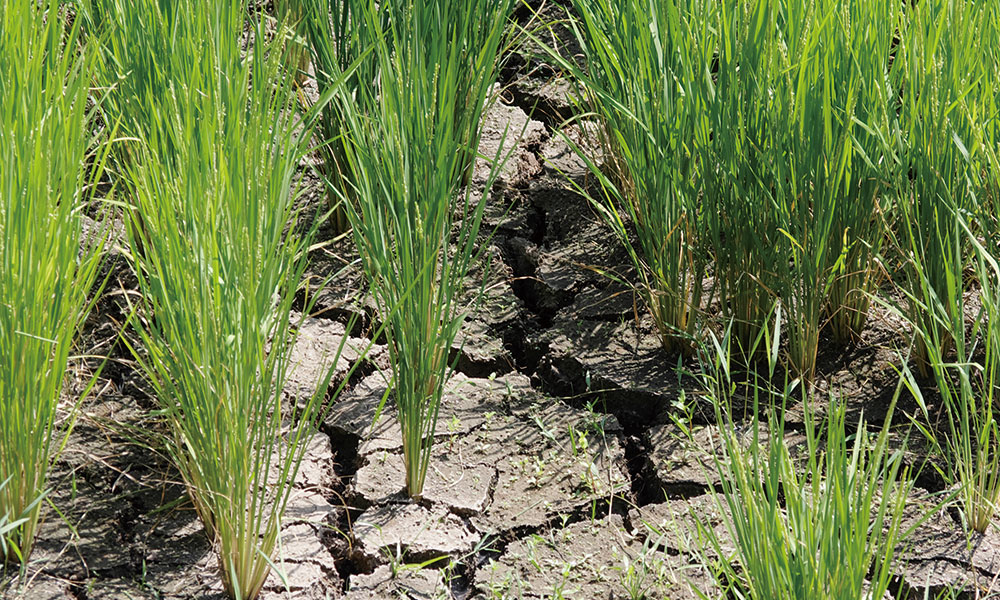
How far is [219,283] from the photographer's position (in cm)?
135

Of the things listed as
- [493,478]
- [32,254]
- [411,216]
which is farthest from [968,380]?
[32,254]

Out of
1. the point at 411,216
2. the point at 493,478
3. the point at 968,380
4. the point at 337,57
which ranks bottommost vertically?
the point at 493,478

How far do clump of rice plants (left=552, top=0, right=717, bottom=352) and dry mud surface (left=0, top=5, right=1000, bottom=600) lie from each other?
5.2 inches

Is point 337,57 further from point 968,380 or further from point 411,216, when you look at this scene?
point 968,380

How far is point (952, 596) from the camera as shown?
55.2 inches

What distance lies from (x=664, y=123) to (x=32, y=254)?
1.01m

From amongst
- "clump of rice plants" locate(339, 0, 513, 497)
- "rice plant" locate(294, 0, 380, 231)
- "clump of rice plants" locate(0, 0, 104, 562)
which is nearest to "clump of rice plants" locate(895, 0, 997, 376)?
"clump of rice plants" locate(339, 0, 513, 497)

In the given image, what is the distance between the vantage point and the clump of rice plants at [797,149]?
5.61 feet

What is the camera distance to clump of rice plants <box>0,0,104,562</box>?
55.3 inches

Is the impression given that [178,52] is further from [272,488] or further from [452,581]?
[452,581]

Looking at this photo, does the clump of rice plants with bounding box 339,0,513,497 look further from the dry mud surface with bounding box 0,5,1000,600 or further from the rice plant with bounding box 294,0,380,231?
the rice plant with bounding box 294,0,380,231

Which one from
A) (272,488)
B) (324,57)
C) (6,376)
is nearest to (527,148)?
(324,57)

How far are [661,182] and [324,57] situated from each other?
2.25 ft

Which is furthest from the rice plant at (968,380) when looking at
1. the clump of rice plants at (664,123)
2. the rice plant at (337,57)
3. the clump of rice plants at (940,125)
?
the rice plant at (337,57)
